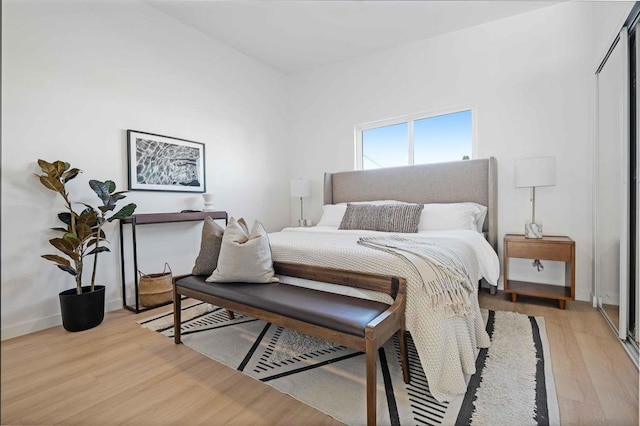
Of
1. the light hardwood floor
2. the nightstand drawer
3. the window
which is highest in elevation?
the window

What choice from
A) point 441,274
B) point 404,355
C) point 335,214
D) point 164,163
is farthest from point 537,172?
point 164,163

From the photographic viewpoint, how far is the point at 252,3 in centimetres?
292

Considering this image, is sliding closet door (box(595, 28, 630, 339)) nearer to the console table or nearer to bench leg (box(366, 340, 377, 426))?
bench leg (box(366, 340, 377, 426))

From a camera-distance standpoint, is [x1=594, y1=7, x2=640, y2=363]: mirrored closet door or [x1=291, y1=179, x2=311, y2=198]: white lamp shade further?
[x1=291, y1=179, x2=311, y2=198]: white lamp shade

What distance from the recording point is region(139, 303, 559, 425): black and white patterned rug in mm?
1333

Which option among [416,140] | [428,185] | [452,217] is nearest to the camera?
[452,217]

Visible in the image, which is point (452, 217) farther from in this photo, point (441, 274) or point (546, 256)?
point (441, 274)

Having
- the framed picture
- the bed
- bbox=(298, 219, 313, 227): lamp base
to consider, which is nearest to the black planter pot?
the framed picture

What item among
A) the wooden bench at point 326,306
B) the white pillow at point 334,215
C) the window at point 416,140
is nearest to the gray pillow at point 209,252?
the wooden bench at point 326,306

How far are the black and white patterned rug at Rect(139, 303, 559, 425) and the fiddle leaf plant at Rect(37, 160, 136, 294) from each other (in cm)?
72

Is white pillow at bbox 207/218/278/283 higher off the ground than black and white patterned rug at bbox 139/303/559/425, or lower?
higher

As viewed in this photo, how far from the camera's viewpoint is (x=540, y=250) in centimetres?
263

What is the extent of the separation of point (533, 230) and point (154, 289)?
351 cm

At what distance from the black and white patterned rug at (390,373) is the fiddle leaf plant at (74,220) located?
28.5 inches
